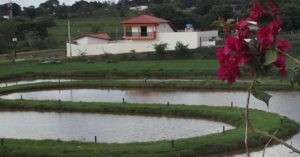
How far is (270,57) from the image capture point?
2049mm

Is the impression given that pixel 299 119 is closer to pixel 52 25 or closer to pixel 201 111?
pixel 201 111

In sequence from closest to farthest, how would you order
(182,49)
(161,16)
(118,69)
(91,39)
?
(118,69)
(182,49)
(91,39)
(161,16)

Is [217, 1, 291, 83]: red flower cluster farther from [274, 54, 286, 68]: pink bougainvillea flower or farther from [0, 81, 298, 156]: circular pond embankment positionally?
[0, 81, 298, 156]: circular pond embankment

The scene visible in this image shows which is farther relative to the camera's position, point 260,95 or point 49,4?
point 49,4

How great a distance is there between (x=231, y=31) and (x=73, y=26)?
227ft

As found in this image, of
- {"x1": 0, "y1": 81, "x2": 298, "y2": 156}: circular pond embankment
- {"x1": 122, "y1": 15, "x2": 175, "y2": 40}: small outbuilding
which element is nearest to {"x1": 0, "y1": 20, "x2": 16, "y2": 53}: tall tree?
{"x1": 122, "y1": 15, "x2": 175, "y2": 40}: small outbuilding

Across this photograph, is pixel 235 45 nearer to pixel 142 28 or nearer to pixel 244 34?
pixel 244 34

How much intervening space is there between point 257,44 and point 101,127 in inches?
733

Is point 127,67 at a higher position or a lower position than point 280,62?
lower

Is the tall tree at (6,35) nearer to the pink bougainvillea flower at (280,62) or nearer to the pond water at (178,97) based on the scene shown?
the pond water at (178,97)

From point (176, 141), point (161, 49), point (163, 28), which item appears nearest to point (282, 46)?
point (176, 141)

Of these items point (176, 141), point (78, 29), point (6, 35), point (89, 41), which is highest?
point (78, 29)

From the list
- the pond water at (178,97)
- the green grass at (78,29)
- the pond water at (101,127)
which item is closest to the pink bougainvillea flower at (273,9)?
the pond water at (101,127)

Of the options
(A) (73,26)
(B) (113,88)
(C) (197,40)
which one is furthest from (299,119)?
(A) (73,26)
